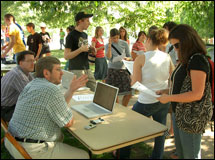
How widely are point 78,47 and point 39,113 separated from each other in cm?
180

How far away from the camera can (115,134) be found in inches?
79.4

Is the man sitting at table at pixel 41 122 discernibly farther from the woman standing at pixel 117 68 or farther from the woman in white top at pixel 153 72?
the woman standing at pixel 117 68

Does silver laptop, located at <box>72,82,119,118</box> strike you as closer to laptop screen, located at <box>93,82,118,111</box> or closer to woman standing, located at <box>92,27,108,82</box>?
laptop screen, located at <box>93,82,118,111</box>

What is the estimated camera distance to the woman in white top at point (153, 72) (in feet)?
7.88

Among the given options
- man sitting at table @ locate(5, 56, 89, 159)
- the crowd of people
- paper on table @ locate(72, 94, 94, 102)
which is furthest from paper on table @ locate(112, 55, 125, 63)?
man sitting at table @ locate(5, 56, 89, 159)

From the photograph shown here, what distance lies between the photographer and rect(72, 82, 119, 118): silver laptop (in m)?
2.45

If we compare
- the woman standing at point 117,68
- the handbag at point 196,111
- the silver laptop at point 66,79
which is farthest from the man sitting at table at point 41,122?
the woman standing at point 117,68

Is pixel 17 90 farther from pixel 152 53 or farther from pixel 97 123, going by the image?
pixel 152 53

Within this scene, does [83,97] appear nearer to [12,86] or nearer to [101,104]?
[101,104]

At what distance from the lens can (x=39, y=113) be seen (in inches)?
78.9

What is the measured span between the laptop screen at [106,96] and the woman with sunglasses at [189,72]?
64cm

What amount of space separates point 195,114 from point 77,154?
3.71ft

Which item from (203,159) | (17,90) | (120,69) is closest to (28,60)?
(17,90)

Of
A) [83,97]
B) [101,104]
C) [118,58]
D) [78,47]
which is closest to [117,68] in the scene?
[118,58]
